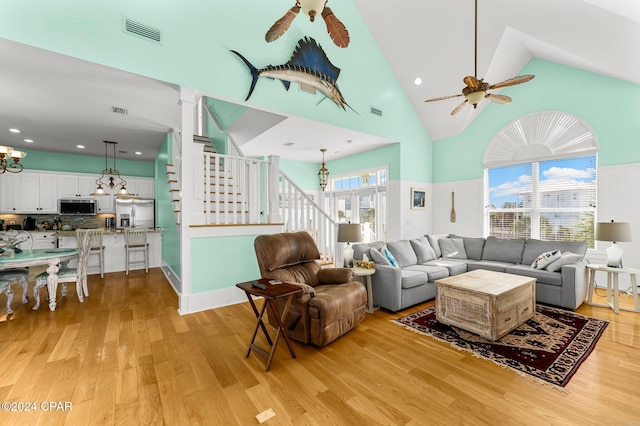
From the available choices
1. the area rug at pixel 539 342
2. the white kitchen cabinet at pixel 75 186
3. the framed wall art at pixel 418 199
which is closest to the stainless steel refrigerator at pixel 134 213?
the white kitchen cabinet at pixel 75 186

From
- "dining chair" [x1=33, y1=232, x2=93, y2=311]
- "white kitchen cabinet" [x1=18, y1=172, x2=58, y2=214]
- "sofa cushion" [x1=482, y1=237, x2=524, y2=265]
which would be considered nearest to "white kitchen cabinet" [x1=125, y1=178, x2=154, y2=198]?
"white kitchen cabinet" [x1=18, y1=172, x2=58, y2=214]

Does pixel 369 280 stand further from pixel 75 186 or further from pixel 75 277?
pixel 75 186

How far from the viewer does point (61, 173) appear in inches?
268

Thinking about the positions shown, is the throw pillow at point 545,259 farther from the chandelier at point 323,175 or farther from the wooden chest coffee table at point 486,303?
the chandelier at point 323,175

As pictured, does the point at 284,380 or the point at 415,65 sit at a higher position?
the point at 415,65

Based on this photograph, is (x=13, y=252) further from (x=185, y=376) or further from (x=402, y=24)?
(x=402, y=24)

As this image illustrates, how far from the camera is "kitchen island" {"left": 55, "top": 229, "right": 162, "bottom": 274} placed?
235 inches

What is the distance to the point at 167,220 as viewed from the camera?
5828 millimetres

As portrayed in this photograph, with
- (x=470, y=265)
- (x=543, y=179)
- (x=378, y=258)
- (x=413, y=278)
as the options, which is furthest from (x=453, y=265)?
(x=543, y=179)

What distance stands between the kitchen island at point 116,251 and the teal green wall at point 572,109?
24.8 ft

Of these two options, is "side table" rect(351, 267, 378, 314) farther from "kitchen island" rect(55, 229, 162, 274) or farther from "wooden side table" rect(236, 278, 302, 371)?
"kitchen island" rect(55, 229, 162, 274)

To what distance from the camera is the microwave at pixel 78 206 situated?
6703 millimetres

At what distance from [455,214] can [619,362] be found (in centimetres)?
438

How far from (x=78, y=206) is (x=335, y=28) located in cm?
777
